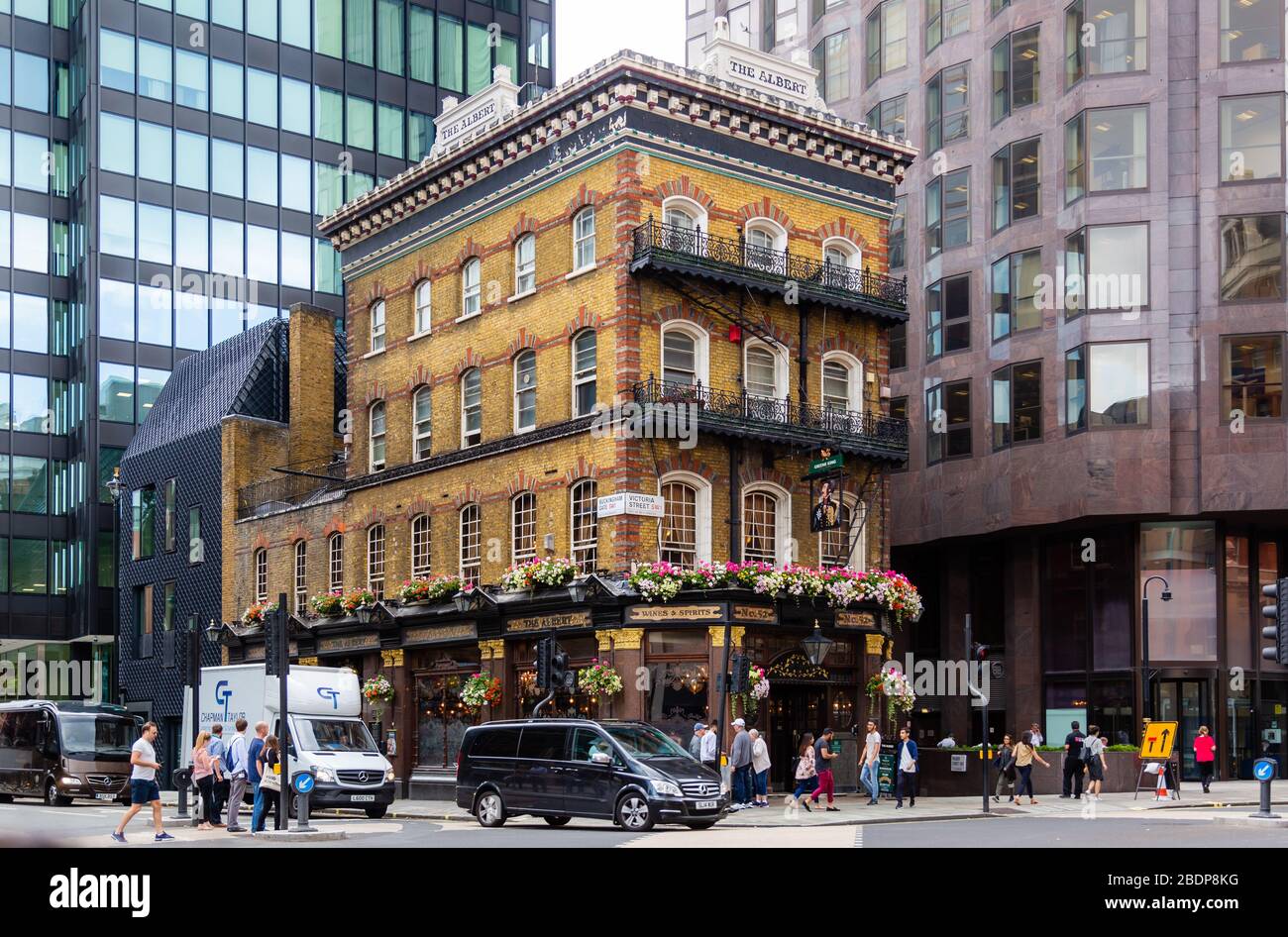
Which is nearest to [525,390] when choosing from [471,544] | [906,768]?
[471,544]

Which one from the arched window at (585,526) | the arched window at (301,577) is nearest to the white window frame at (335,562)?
the arched window at (301,577)

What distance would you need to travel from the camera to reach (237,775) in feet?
83.7

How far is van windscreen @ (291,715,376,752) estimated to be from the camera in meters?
31.3

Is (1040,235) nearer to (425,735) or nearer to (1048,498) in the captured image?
(1048,498)

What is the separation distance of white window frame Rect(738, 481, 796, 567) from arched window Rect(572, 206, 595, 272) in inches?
243

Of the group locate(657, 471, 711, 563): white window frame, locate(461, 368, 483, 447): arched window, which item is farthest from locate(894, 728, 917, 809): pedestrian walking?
locate(461, 368, 483, 447): arched window

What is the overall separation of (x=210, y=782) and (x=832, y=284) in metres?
18.1

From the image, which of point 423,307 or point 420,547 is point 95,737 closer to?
point 420,547

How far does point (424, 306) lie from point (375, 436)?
3.98m

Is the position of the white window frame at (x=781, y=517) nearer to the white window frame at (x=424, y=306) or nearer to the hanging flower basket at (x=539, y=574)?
the hanging flower basket at (x=539, y=574)

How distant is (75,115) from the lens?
67.1 metres

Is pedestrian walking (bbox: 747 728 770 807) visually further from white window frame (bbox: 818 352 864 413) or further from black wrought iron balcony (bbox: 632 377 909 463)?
white window frame (bbox: 818 352 864 413)

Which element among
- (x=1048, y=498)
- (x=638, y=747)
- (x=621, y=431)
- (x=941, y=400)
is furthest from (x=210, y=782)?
(x=941, y=400)

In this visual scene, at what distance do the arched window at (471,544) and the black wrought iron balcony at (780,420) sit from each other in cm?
661
